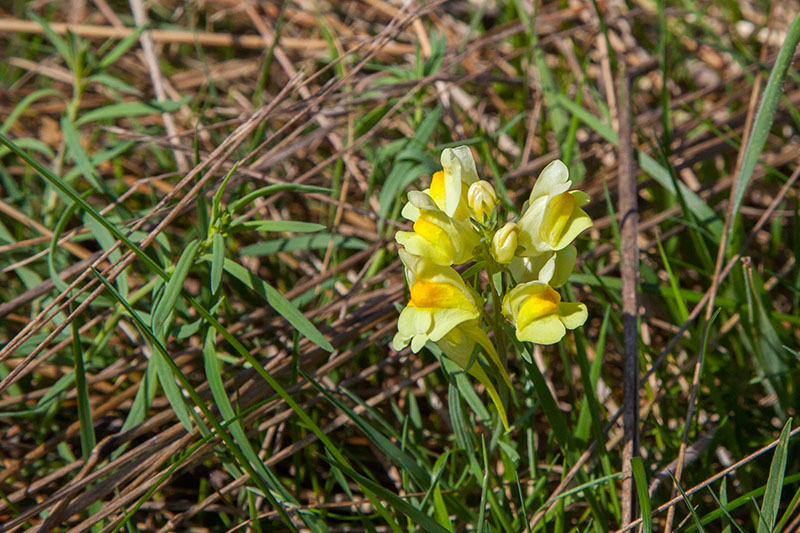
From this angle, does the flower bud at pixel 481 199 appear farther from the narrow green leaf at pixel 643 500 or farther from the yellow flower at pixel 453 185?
the narrow green leaf at pixel 643 500

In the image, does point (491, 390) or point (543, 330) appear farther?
point (491, 390)

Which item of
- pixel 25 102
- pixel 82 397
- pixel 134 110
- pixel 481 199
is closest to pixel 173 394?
pixel 82 397

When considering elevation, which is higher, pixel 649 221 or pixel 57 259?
pixel 57 259

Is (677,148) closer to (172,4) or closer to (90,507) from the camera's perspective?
(90,507)

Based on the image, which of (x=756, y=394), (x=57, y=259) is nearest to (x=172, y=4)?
(x=57, y=259)

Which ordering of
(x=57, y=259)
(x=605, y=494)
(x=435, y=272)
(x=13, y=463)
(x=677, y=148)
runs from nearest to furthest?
1. (x=435, y=272)
2. (x=605, y=494)
3. (x=13, y=463)
4. (x=57, y=259)
5. (x=677, y=148)

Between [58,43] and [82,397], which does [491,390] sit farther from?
[58,43]

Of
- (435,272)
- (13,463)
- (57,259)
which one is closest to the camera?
(435,272)

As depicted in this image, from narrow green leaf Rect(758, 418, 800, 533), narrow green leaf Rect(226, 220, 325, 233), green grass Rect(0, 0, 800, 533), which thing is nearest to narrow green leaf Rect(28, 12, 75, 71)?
green grass Rect(0, 0, 800, 533)

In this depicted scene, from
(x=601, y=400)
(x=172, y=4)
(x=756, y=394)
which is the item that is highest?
(x=172, y=4)
